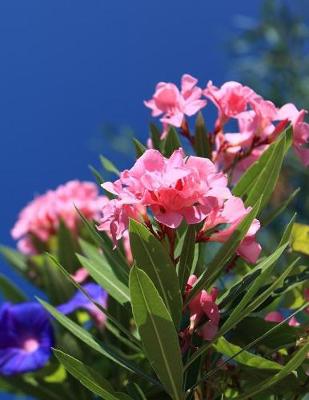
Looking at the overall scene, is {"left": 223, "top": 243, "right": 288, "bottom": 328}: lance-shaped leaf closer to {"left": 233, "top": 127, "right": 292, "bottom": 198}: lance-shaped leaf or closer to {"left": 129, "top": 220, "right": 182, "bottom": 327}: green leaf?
{"left": 129, "top": 220, "right": 182, "bottom": 327}: green leaf

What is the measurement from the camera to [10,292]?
1738 mm

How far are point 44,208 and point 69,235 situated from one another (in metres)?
0.31

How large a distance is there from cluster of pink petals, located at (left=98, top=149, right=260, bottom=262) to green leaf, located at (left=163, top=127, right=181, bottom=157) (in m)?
0.22

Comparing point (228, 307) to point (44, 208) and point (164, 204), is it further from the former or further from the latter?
point (44, 208)

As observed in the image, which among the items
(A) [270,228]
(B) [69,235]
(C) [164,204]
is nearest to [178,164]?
(C) [164,204]

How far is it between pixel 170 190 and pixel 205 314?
15cm

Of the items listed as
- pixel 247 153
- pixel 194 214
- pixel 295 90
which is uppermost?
pixel 295 90

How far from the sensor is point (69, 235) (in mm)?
1750

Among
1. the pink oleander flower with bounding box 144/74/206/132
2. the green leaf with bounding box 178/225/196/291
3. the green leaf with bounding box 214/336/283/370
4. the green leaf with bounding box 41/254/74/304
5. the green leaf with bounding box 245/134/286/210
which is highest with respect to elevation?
the green leaf with bounding box 41/254/74/304

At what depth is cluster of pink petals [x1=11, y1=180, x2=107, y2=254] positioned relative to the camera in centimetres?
200

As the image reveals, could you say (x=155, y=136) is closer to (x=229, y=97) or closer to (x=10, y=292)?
(x=229, y=97)

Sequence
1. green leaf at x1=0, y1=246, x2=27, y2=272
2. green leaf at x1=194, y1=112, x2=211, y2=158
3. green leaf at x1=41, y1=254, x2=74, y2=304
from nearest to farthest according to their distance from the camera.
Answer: green leaf at x1=194, y1=112, x2=211, y2=158
green leaf at x1=41, y1=254, x2=74, y2=304
green leaf at x1=0, y1=246, x2=27, y2=272

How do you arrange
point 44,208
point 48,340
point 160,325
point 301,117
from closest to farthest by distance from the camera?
point 160,325 → point 301,117 → point 48,340 → point 44,208

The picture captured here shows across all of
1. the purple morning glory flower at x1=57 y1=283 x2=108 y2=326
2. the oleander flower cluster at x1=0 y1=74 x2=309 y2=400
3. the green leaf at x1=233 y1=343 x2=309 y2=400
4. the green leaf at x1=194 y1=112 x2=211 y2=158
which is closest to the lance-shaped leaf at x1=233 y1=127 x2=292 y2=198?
the oleander flower cluster at x1=0 y1=74 x2=309 y2=400
